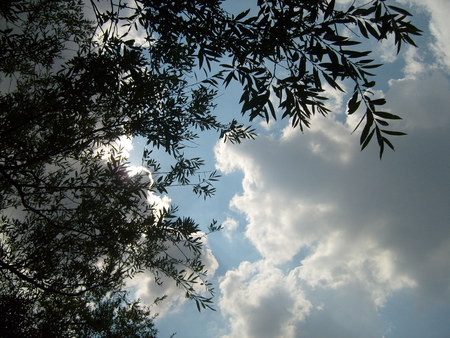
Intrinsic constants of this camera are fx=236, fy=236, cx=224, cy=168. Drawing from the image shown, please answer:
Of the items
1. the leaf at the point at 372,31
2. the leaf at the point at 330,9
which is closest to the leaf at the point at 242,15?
the leaf at the point at 330,9

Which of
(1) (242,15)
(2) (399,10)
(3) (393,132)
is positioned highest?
(1) (242,15)

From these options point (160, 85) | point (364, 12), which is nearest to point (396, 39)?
point (364, 12)


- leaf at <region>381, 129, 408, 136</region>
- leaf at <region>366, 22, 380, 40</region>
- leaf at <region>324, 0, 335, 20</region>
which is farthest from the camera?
leaf at <region>366, 22, 380, 40</region>

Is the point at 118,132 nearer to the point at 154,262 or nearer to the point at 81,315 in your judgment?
the point at 154,262

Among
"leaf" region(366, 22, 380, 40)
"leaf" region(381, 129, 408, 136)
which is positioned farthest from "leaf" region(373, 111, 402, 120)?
"leaf" region(366, 22, 380, 40)

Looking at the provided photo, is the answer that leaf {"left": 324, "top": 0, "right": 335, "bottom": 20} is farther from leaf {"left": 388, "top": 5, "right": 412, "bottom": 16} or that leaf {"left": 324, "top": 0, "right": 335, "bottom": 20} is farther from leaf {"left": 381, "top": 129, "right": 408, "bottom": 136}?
leaf {"left": 381, "top": 129, "right": 408, "bottom": 136}

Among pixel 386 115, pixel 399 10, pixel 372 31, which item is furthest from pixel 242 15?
pixel 386 115

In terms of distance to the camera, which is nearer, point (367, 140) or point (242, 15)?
point (367, 140)

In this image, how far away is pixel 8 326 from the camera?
4613 mm

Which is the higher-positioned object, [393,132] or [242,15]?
[242,15]

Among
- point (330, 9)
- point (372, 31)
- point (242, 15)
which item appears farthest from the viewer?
point (242, 15)

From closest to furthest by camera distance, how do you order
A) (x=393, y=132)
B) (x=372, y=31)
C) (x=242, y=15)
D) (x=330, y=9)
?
(x=393, y=132), (x=330, y=9), (x=372, y=31), (x=242, y=15)

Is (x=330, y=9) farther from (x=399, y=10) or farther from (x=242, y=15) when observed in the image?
(x=242, y=15)

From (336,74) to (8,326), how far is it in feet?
23.0
